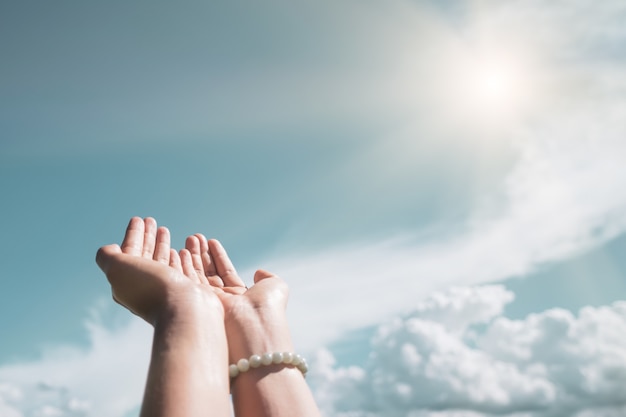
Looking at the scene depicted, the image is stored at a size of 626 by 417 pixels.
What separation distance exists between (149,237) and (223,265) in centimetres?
112

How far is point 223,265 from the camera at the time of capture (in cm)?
702

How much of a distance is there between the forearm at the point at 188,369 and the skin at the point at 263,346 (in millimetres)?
271

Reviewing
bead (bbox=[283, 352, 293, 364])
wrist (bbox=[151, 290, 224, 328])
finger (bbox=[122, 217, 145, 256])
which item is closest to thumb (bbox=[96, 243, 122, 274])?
finger (bbox=[122, 217, 145, 256])

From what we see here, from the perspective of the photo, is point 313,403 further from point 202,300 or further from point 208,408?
point 202,300

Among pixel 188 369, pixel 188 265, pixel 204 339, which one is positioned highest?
pixel 188 265

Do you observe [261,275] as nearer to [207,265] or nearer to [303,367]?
[207,265]

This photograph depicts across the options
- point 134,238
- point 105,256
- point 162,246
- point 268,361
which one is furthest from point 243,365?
point 162,246

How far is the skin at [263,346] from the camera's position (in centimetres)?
386

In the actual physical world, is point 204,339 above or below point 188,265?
below

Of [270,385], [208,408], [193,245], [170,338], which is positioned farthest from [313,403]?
[193,245]

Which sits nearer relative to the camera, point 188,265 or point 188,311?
point 188,311

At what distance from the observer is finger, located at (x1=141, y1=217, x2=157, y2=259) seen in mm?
6228

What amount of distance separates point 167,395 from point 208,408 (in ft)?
0.97

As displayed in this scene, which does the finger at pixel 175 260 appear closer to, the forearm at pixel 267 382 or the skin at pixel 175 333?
the skin at pixel 175 333
